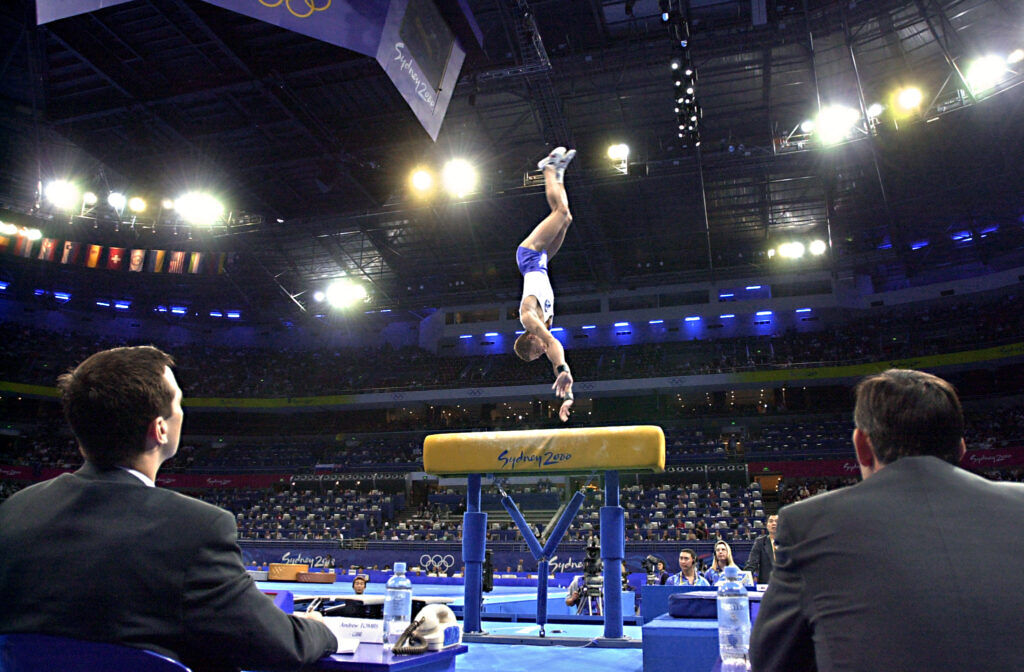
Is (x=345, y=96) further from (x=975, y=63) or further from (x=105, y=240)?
(x=105, y=240)

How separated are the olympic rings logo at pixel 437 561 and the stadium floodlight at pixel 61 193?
59.7 ft

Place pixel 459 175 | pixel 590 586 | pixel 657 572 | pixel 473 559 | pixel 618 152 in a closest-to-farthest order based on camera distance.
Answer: pixel 473 559
pixel 590 586
pixel 657 572
pixel 618 152
pixel 459 175

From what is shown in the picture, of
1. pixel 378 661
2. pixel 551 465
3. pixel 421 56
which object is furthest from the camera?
pixel 421 56

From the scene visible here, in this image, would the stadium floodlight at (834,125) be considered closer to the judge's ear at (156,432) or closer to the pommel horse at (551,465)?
the pommel horse at (551,465)

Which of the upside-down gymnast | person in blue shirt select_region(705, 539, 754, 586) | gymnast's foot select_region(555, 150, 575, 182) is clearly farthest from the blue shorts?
person in blue shirt select_region(705, 539, 754, 586)

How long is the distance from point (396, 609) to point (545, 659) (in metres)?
3.51

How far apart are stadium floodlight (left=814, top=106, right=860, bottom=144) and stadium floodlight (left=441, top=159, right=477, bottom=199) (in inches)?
393

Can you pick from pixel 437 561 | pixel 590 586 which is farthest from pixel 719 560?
pixel 437 561

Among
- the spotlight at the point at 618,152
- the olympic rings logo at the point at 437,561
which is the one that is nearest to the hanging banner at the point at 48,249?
the olympic rings logo at the point at 437,561

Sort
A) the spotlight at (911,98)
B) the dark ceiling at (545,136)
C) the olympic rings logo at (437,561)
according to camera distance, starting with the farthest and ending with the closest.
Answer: the olympic rings logo at (437,561) < the spotlight at (911,98) < the dark ceiling at (545,136)

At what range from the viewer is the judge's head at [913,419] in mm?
1653

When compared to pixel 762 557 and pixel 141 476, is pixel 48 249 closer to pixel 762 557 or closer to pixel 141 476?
pixel 762 557

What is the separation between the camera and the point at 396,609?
Answer: 2887mm

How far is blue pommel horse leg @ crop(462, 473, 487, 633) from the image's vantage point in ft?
22.8
